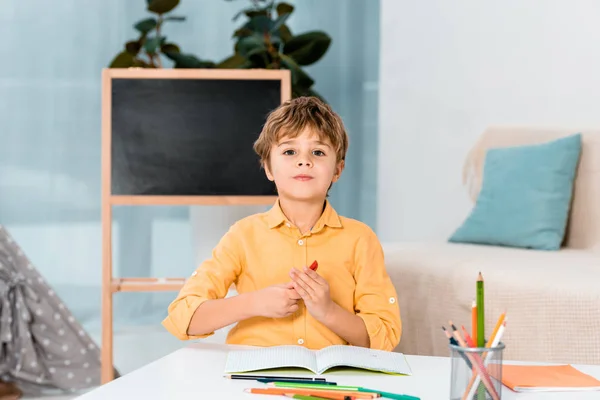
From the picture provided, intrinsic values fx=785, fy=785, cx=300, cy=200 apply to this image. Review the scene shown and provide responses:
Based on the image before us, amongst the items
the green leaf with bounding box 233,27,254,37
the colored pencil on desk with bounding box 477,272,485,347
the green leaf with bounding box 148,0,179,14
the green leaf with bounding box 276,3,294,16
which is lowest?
the colored pencil on desk with bounding box 477,272,485,347

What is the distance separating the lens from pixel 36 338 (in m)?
2.55

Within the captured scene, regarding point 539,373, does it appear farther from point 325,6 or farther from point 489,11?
point 325,6

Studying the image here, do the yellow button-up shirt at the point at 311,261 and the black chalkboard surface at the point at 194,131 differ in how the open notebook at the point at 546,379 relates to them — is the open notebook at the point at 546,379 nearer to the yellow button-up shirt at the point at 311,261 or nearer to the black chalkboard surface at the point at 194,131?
the yellow button-up shirt at the point at 311,261

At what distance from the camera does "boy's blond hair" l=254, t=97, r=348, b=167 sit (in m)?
1.36

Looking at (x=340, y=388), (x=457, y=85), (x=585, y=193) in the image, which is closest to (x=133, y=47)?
(x=457, y=85)

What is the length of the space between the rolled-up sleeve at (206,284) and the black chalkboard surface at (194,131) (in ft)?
3.35

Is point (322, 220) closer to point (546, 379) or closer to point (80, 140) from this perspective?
point (546, 379)

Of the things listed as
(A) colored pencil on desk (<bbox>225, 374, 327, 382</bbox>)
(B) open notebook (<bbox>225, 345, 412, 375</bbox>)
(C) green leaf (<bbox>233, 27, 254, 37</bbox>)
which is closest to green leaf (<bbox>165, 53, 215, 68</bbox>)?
(C) green leaf (<bbox>233, 27, 254, 37</bbox>)

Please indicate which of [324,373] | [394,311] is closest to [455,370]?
[324,373]

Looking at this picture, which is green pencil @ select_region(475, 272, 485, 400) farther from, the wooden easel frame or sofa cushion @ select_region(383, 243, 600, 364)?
the wooden easel frame

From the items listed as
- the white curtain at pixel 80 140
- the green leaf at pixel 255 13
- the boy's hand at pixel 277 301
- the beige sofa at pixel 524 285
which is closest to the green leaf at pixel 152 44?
the green leaf at pixel 255 13

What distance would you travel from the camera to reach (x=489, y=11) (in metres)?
3.08

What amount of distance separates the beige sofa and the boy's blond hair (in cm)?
65

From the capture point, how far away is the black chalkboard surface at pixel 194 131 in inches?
94.9
